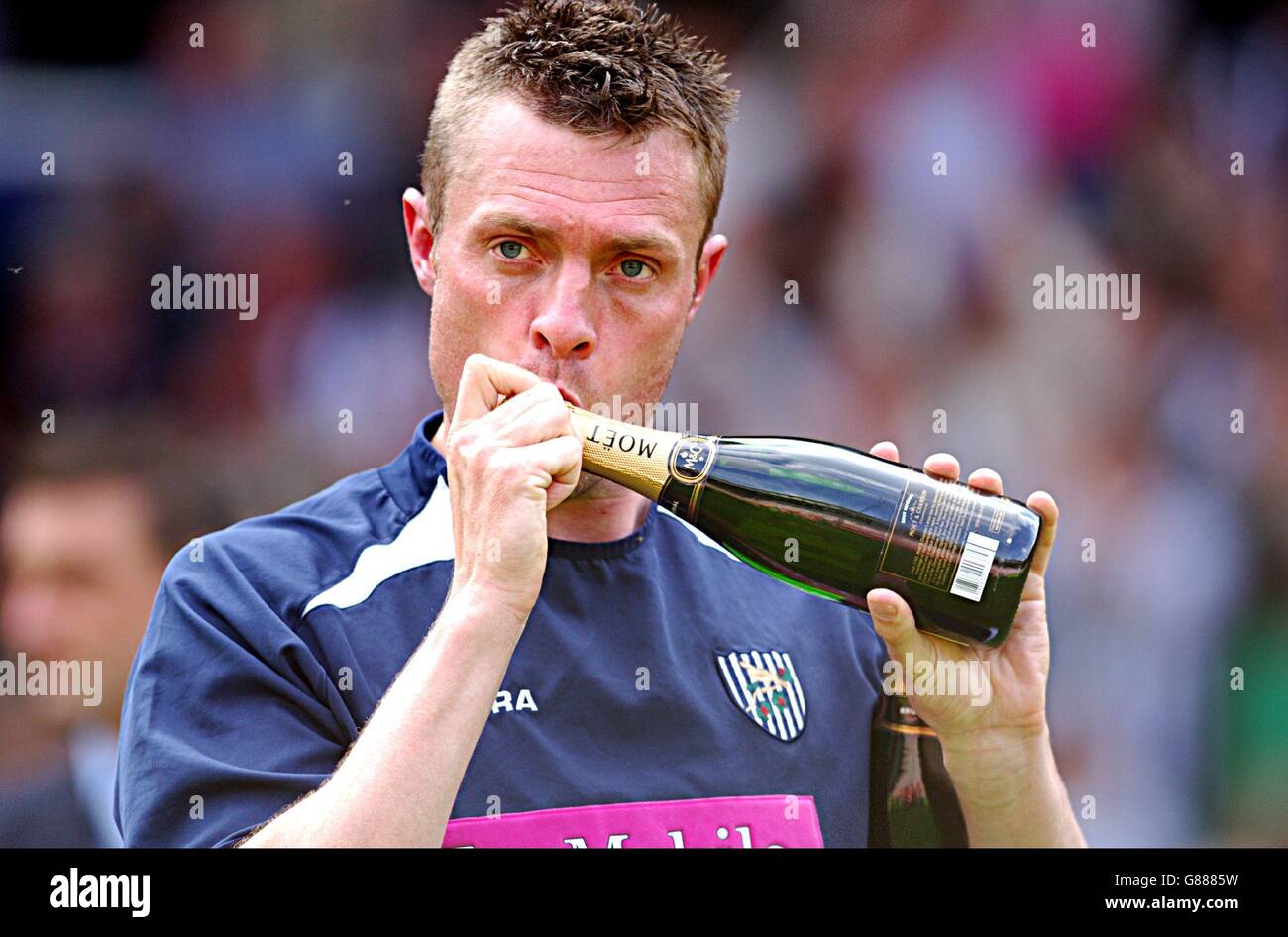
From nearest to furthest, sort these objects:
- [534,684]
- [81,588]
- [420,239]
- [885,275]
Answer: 1. [534,684]
2. [420,239]
3. [81,588]
4. [885,275]

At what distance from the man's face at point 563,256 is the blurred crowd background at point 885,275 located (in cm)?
206

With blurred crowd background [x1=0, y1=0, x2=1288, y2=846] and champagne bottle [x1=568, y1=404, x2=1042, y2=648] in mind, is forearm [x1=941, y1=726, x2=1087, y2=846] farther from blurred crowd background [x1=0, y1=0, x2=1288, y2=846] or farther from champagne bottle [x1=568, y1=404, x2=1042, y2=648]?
blurred crowd background [x1=0, y1=0, x2=1288, y2=846]

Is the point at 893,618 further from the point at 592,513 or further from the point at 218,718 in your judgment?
the point at 218,718

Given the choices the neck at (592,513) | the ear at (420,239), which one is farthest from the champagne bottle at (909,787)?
the ear at (420,239)

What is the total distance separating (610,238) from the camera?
84.6 inches

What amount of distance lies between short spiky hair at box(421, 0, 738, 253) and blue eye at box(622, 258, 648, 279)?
0.67 ft

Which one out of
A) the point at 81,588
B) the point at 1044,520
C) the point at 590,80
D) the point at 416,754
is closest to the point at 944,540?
the point at 1044,520

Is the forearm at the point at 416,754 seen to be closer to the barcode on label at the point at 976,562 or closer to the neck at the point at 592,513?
the neck at the point at 592,513

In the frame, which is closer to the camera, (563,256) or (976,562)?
(976,562)

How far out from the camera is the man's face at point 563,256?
2123mm

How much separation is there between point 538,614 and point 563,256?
0.59 metres

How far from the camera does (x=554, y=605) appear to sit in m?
2.20

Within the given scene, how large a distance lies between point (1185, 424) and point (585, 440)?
3.15 m
